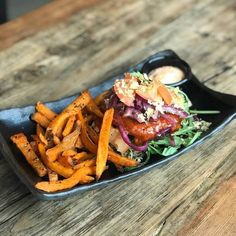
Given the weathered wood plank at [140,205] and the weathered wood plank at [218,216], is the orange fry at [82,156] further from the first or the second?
the weathered wood plank at [218,216]

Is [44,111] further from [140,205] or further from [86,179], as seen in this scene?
[140,205]

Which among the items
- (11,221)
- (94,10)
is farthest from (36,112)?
(94,10)

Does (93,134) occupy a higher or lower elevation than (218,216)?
higher

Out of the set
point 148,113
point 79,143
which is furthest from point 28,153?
point 148,113

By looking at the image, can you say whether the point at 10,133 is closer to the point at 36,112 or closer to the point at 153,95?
the point at 36,112

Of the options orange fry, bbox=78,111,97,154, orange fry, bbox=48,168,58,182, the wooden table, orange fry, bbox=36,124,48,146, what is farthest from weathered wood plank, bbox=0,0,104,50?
orange fry, bbox=48,168,58,182
